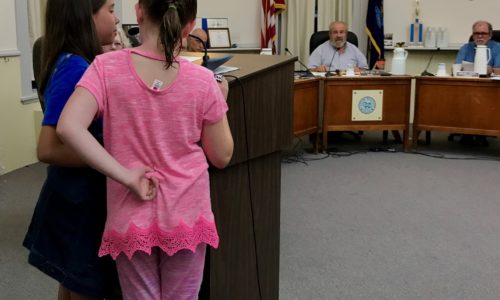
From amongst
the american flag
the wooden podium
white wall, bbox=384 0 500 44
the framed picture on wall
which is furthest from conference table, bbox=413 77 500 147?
the wooden podium

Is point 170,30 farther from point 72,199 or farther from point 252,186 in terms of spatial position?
point 252,186

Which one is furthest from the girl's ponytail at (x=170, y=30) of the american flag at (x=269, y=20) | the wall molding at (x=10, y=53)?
the american flag at (x=269, y=20)

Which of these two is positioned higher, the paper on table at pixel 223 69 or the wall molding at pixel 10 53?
the paper on table at pixel 223 69

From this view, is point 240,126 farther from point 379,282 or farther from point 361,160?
point 361,160

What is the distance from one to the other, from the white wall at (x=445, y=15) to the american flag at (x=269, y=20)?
4.15 ft

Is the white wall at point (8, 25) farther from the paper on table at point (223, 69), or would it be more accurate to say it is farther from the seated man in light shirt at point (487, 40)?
the seated man in light shirt at point (487, 40)

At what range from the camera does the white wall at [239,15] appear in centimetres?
671

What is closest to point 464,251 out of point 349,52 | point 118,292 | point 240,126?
point 240,126

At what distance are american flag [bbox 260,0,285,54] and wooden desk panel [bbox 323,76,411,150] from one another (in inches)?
64.9

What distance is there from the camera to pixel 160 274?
1.30 m

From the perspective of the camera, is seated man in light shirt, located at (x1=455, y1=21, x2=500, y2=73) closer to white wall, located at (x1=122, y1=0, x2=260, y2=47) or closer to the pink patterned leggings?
white wall, located at (x1=122, y1=0, x2=260, y2=47)

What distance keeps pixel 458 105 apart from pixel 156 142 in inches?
175

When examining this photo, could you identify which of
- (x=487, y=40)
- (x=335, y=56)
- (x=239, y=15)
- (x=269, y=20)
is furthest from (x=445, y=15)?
(x=239, y=15)

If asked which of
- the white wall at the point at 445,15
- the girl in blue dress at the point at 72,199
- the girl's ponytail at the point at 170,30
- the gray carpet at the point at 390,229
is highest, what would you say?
the white wall at the point at 445,15
